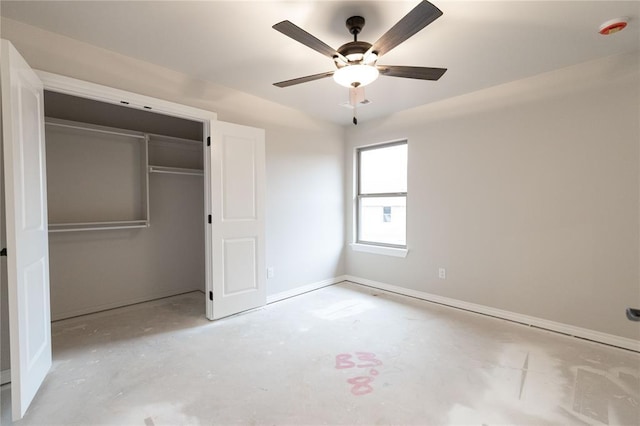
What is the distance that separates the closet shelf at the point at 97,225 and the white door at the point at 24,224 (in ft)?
3.82

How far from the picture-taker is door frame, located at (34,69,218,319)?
2197 mm

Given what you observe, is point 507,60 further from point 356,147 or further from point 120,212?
point 120,212

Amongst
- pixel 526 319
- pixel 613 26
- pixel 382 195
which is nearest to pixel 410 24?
pixel 613 26

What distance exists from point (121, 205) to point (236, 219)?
1.59m

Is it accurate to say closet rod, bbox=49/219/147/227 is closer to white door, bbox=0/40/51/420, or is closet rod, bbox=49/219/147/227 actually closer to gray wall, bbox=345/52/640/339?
white door, bbox=0/40/51/420

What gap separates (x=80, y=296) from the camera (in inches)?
129

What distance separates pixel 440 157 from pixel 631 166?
1.62 meters

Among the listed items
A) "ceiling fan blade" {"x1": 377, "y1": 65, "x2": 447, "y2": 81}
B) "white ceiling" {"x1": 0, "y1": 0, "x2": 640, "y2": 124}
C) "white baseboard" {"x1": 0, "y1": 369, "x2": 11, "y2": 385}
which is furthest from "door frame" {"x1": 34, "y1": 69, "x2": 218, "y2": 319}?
"ceiling fan blade" {"x1": 377, "y1": 65, "x2": 447, "y2": 81}

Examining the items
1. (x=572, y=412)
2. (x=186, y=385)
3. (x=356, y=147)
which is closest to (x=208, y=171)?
(x=186, y=385)

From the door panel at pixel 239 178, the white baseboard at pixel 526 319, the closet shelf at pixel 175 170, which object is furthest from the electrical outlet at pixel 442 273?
the closet shelf at pixel 175 170

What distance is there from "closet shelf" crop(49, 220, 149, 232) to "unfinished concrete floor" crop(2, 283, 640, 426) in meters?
0.97

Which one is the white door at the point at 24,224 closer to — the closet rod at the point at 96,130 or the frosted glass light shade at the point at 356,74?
the closet rod at the point at 96,130

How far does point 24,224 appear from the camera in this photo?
173cm

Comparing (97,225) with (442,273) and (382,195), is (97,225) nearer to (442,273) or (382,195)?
(382,195)
